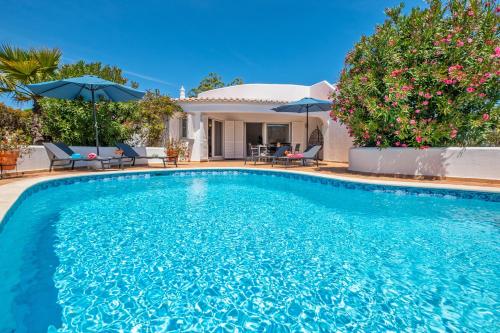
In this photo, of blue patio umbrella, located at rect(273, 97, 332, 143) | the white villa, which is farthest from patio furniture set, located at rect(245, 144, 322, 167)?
the white villa

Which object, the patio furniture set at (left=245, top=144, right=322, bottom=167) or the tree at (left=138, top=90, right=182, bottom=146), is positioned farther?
the tree at (left=138, top=90, right=182, bottom=146)

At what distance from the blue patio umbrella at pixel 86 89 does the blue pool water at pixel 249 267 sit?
439 cm

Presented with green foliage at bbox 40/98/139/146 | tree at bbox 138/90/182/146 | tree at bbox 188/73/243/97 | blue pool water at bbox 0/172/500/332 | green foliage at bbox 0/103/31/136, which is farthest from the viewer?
tree at bbox 188/73/243/97

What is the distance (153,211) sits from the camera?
563 centimetres

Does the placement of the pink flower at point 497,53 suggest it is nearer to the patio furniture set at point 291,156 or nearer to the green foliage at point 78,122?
the patio furniture set at point 291,156

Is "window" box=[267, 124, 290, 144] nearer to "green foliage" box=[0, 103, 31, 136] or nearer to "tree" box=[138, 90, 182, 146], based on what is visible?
"tree" box=[138, 90, 182, 146]

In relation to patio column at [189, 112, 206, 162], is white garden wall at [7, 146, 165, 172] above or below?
below

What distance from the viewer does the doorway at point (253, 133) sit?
18250 millimetres

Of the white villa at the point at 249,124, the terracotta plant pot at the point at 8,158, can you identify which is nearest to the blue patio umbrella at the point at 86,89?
the terracotta plant pot at the point at 8,158

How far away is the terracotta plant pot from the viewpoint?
299 inches

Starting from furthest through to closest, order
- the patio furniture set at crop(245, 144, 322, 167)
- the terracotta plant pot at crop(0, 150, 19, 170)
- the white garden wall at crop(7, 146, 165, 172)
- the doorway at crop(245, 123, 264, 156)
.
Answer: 1. the doorway at crop(245, 123, 264, 156)
2. the patio furniture set at crop(245, 144, 322, 167)
3. the white garden wall at crop(7, 146, 165, 172)
4. the terracotta plant pot at crop(0, 150, 19, 170)

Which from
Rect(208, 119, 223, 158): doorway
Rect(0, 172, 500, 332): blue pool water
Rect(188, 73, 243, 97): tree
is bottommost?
Rect(0, 172, 500, 332): blue pool water

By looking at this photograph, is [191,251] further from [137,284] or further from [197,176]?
[197,176]

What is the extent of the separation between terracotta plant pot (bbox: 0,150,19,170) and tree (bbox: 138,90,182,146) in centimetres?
629
